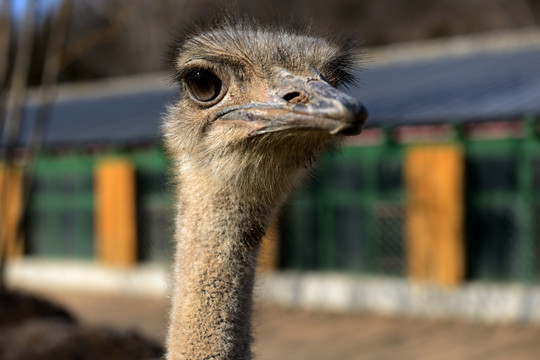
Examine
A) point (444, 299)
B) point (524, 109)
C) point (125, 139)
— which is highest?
point (125, 139)

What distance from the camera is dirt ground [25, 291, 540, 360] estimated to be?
8.40 meters

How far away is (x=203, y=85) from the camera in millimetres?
2508

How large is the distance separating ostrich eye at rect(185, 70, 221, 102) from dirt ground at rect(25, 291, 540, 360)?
17.7ft

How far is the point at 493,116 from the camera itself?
9867mm

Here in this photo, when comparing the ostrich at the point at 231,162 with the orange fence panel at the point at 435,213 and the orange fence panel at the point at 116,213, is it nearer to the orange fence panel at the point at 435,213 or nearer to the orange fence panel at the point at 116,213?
the orange fence panel at the point at 435,213

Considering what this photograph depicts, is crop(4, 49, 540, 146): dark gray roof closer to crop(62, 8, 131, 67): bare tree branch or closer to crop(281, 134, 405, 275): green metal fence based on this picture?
crop(281, 134, 405, 275): green metal fence

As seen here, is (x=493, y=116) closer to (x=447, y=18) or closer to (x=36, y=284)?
(x=36, y=284)

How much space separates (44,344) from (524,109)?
24.4 feet

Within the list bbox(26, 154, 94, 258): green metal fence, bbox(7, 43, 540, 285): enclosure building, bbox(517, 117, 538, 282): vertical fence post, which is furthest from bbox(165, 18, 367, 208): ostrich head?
bbox(26, 154, 94, 258): green metal fence

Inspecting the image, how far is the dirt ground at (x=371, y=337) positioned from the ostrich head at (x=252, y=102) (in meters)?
5.36

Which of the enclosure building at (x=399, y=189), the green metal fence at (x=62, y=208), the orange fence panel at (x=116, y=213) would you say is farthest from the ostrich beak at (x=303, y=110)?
the green metal fence at (x=62, y=208)

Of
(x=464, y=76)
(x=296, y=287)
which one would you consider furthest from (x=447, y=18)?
(x=296, y=287)

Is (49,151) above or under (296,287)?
above

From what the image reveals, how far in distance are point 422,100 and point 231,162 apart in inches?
378
